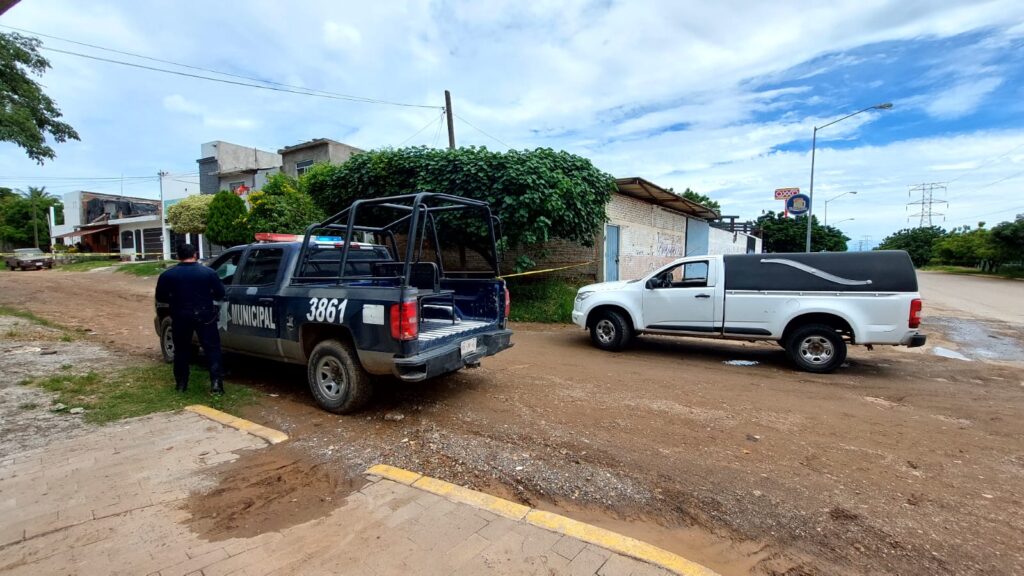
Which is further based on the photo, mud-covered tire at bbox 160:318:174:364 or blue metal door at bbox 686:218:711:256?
blue metal door at bbox 686:218:711:256

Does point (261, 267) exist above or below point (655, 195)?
below

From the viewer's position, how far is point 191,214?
960 inches

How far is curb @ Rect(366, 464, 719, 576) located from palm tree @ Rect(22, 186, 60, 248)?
62.2 m

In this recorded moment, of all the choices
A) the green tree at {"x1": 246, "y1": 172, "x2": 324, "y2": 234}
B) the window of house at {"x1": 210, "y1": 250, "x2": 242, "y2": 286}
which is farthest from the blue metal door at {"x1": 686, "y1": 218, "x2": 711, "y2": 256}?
the window of house at {"x1": 210, "y1": 250, "x2": 242, "y2": 286}

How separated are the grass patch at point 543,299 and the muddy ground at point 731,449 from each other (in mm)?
4209

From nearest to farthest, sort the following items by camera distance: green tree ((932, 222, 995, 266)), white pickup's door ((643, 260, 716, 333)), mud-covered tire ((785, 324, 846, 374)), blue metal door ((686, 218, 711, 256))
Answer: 1. mud-covered tire ((785, 324, 846, 374))
2. white pickup's door ((643, 260, 716, 333))
3. blue metal door ((686, 218, 711, 256))
4. green tree ((932, 222, 995, 266))

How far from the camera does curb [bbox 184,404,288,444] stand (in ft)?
13.7

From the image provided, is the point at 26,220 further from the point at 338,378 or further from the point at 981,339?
the point at 981,339

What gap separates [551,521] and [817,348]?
582cm

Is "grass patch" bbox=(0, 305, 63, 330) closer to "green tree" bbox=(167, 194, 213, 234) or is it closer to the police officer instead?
the police officer

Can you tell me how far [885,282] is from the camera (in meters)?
6.59

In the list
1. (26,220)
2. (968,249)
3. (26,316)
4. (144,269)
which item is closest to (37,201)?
(26,220)

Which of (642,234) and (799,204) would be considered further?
(799,204)

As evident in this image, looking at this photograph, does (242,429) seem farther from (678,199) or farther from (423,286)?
(678,199)
